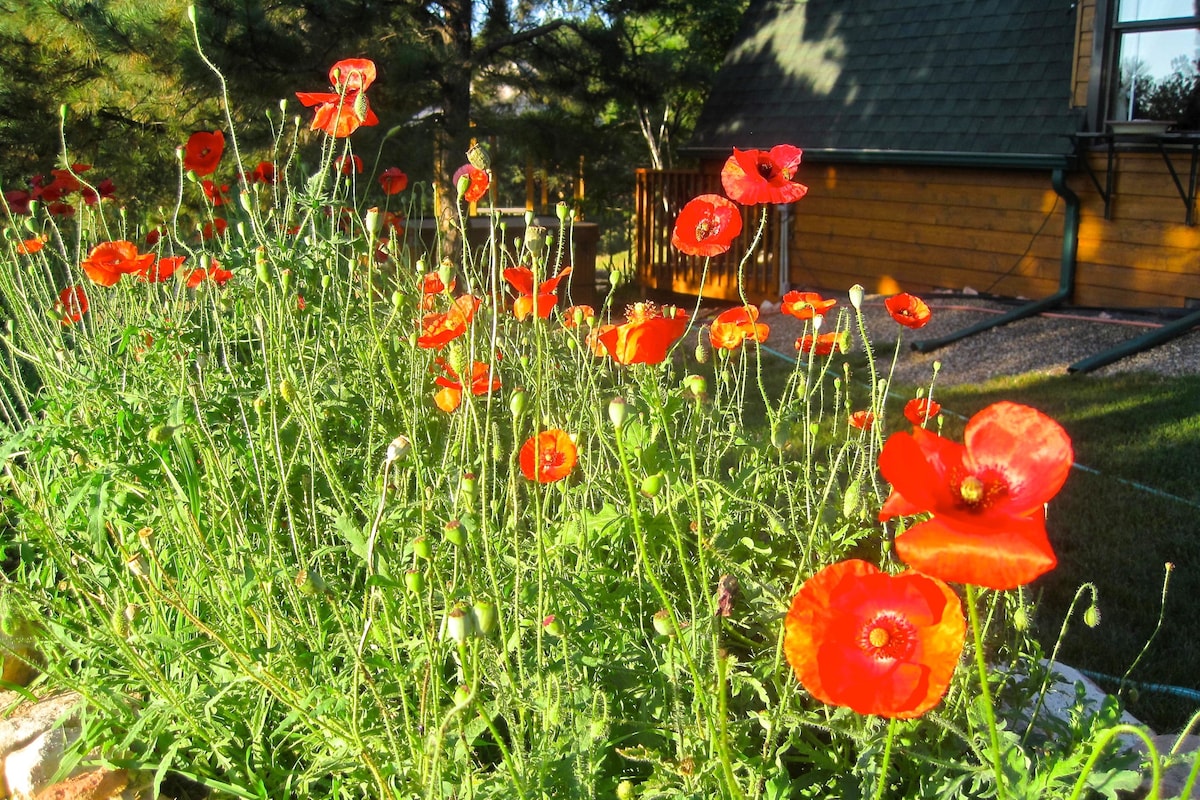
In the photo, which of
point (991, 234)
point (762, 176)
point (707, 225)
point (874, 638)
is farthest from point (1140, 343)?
point (874, 638)

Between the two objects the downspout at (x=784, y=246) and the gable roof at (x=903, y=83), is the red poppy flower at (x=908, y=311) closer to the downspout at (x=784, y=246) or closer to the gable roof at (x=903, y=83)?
the gable roof at (x=903, y=83)

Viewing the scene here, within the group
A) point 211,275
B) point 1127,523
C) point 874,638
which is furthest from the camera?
point 1127,523

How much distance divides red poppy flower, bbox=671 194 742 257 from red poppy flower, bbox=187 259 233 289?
89cm

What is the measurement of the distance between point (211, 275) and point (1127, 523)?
3.01m

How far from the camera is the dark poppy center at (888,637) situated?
3.34 feet

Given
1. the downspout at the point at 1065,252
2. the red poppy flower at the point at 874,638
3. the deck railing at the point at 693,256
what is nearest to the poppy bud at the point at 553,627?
the red poppy flower at the point at 874,638

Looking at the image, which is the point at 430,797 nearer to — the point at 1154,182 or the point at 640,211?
the point at 1154,182

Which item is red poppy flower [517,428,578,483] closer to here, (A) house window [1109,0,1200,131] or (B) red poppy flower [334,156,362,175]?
(B) red poppy flower [334,156,362,175]

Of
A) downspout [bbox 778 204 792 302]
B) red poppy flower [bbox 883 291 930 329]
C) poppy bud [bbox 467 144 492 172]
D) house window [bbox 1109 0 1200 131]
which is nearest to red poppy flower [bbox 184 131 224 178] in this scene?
poppy bud [bbox 467 144 492 172]

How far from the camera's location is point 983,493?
3.39 ft

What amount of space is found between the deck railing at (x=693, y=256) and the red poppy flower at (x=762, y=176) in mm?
6898

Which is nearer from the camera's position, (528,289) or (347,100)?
(528,289)

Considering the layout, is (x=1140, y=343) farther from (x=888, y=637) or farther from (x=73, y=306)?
(x=888, y=637)

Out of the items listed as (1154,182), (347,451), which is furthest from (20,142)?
(1154,182)
